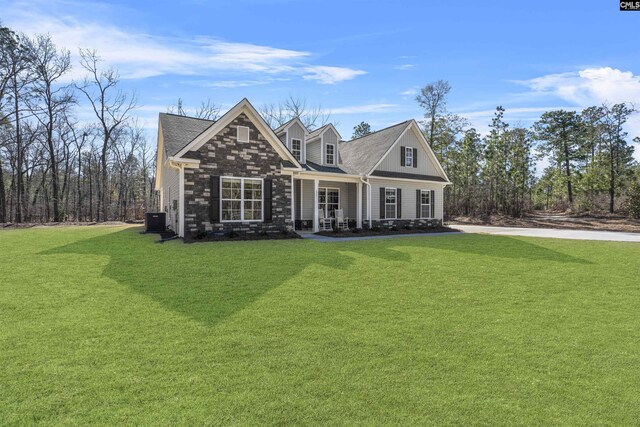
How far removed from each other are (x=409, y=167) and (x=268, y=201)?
943 cm

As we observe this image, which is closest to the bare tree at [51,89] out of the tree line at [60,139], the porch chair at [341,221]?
the tree line at [60,139]

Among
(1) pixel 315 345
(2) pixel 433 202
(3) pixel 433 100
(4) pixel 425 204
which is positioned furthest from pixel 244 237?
(3) pixel 433 100

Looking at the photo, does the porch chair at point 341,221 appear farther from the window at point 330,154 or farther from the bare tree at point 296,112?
the bare tree at point 296,112

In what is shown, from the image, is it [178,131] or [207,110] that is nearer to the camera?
[178,131]

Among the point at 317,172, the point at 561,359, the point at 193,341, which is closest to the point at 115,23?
the point at 317,172

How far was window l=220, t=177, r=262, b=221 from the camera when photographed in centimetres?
1297

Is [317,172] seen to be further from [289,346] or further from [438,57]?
[289,346]

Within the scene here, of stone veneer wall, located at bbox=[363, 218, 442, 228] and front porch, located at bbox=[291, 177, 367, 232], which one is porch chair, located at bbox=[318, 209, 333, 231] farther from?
stone veneer wall, located at bbox=[363, 218, 442, 228]

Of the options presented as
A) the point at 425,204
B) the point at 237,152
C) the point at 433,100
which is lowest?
the point at 425,204

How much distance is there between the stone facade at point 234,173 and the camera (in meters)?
12.2

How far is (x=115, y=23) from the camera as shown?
1041cm

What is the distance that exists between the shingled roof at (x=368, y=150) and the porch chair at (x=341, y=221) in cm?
221

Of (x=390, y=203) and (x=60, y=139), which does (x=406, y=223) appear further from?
(x=60, y=139)

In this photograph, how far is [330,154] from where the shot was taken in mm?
18219
